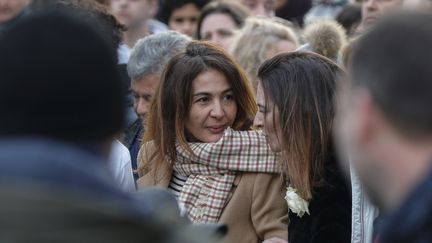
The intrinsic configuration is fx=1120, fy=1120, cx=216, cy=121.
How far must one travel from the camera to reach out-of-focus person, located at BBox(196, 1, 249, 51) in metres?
9.10

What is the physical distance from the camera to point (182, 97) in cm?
543

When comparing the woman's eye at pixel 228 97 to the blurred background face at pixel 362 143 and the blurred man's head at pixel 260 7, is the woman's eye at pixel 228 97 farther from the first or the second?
the blurred man's head at pixel 260 7

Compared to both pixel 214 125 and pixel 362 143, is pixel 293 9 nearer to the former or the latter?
pixel 214 125

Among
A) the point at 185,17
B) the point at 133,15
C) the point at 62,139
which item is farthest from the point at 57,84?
the point at 185,17

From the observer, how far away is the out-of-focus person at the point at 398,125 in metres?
2.29

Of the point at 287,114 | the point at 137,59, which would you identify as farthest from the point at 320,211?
the point at 137,59

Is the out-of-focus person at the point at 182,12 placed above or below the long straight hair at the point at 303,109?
above

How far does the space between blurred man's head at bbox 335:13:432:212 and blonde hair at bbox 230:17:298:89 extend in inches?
180

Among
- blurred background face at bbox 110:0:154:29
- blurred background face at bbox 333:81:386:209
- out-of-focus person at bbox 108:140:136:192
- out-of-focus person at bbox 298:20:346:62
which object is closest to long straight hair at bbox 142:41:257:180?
out-of-focus person at bbox 108:140:136:192

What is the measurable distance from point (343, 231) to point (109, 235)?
2675mm

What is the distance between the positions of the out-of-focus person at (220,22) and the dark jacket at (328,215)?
14.4 ft

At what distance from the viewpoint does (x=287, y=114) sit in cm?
482

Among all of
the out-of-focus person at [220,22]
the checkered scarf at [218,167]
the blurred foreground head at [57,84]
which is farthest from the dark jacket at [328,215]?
the out-of-focus person at [220,22]

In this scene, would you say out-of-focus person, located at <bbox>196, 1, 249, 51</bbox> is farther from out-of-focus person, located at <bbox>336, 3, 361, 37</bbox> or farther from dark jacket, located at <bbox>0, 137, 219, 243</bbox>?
dark jacket, located at <bbox>0, 137, 219, 243</bbox>
